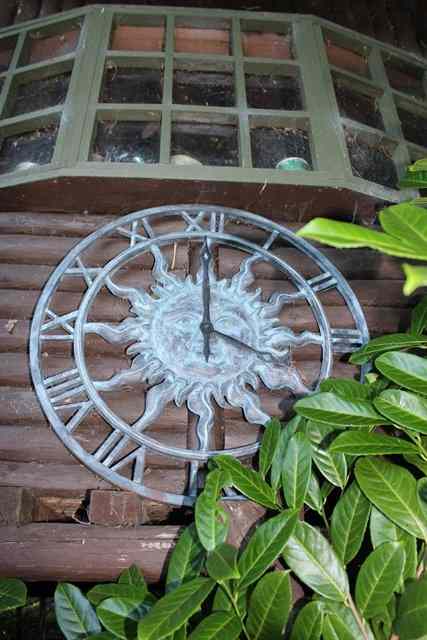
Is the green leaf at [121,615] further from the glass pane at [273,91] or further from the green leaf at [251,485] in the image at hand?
the glass pane at [273,91]

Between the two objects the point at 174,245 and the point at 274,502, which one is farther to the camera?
the point at 174,245

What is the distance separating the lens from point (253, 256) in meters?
2.26

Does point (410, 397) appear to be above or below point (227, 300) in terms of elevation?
below

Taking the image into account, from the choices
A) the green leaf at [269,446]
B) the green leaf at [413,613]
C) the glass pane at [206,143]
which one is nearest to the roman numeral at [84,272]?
the glass pane at [206,143]

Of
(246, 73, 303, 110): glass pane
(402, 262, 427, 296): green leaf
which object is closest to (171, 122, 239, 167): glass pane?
(246, 73, 303, 110): glass pane

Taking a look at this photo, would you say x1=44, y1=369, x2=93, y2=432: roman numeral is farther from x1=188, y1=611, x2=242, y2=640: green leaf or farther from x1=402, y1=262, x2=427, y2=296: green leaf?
x1=402, y1=262, x2=427, y2=296: green leaf

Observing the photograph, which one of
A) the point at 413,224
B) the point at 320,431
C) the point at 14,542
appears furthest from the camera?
the point at 14,542

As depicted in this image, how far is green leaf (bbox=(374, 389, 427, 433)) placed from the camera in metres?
1.16

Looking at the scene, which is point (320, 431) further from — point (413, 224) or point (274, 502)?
point (413, 224)

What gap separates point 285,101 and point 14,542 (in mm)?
2324

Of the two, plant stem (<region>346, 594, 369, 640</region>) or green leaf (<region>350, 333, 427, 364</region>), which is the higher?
green leaf (<region>350, 333, 427, 364</region>)

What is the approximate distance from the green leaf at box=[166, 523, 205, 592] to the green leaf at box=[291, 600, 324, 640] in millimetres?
259

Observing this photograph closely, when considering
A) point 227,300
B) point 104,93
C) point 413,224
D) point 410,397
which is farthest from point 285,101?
point 413,224

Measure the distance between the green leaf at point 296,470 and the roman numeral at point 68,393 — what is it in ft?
2.54
